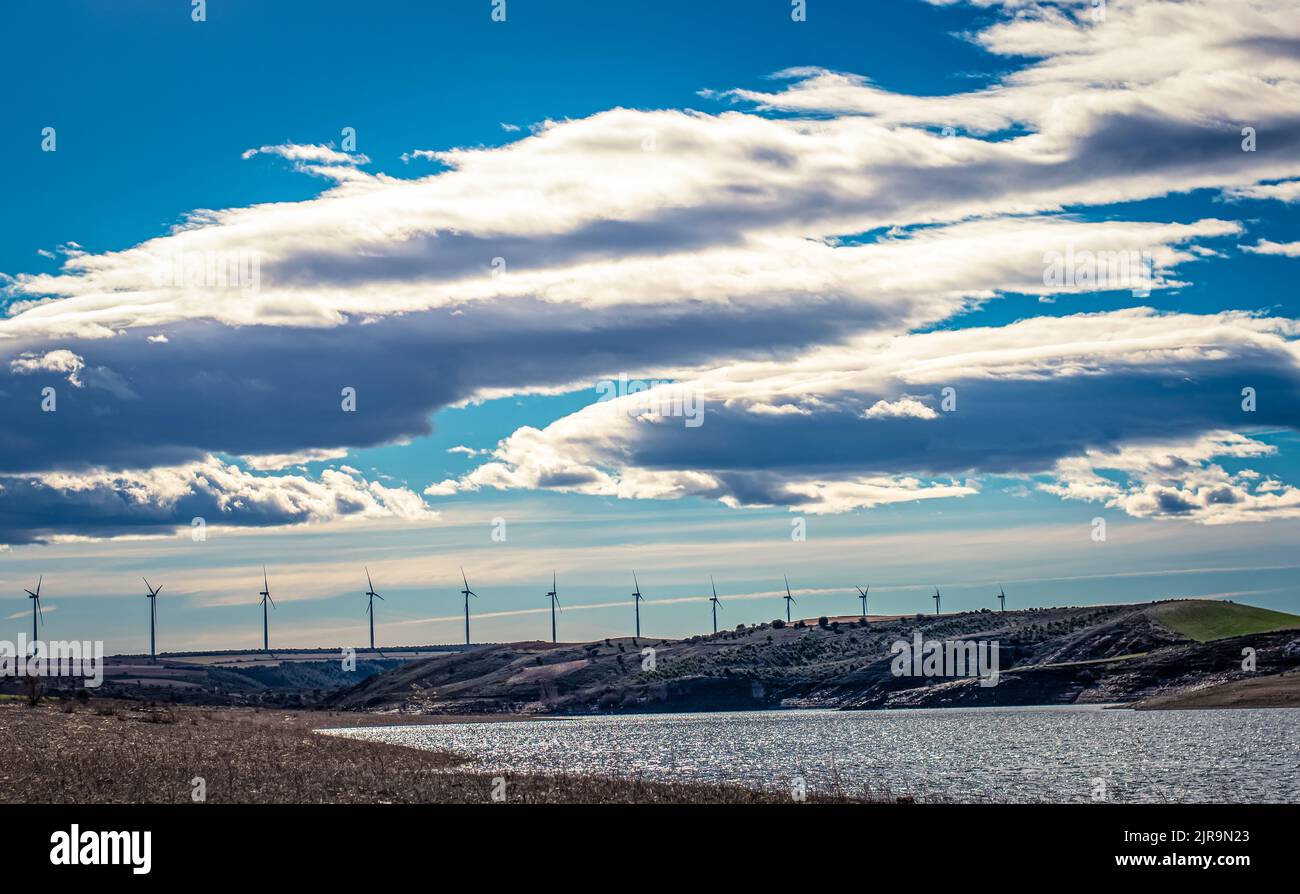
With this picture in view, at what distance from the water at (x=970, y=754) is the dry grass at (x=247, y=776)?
9.91 m

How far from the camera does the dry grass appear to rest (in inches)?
2154

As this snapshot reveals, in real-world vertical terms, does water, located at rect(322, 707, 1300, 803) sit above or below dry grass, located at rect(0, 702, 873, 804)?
below

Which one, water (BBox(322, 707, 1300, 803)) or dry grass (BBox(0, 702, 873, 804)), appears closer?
dry grass (BBox(0, 702, 873, 804))

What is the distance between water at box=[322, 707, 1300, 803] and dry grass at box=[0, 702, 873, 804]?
991 cm

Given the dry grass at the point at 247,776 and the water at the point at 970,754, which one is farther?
the water at the point at 970,754

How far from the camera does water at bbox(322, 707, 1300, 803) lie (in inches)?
2773

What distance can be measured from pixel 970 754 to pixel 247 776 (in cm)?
5686

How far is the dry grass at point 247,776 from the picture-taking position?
54719mm

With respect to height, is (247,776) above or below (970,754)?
above

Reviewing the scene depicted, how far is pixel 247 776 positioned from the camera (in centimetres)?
6356
